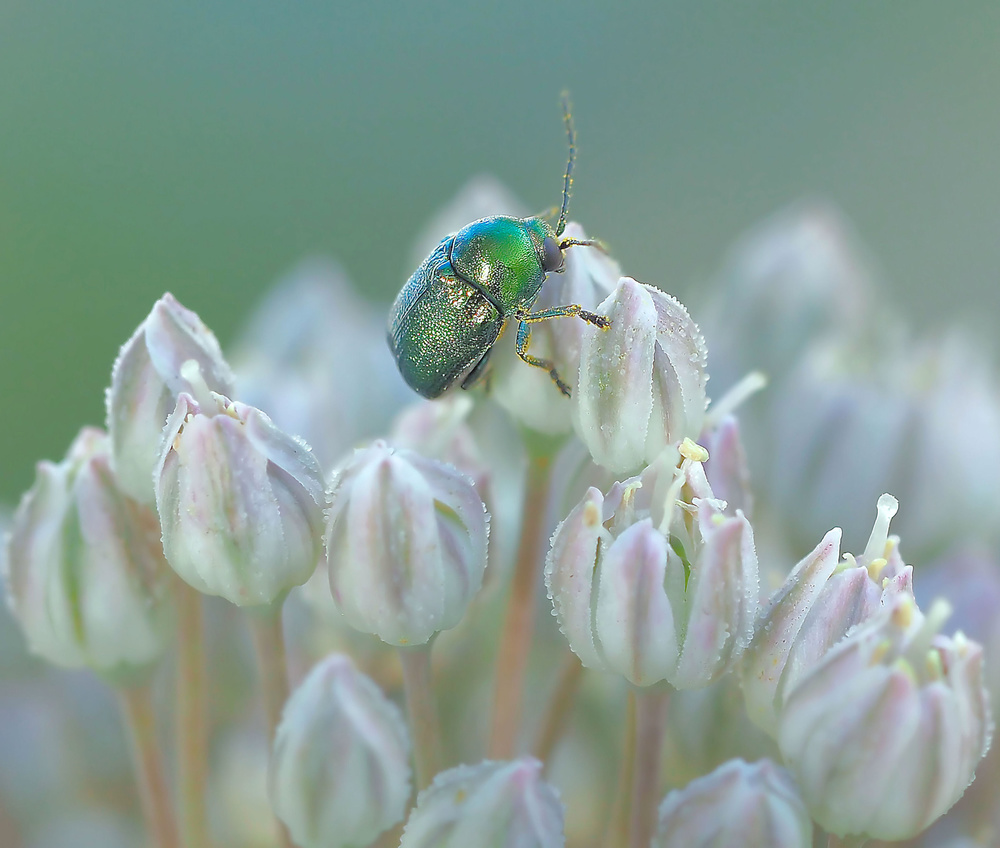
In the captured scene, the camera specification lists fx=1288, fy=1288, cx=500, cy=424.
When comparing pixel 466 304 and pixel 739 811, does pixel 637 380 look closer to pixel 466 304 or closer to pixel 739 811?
pixel 466 304

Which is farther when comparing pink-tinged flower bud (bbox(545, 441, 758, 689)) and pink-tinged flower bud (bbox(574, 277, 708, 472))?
pink-tinged flower bud (bbox(574, 277, 708, 472))

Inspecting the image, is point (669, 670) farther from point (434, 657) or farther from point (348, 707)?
point (434, 657)

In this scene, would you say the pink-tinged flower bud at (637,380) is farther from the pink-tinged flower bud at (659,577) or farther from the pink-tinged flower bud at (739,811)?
the pink-tinged flower bud at (739,811)

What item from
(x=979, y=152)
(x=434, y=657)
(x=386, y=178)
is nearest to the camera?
(x=434, y=657)

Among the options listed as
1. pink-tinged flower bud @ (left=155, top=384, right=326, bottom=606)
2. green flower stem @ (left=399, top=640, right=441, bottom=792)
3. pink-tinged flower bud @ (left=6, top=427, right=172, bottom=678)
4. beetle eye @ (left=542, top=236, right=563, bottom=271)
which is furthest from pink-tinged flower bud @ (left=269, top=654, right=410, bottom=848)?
beetle eye @ (left=542, top=236, right=563, bottom=271)

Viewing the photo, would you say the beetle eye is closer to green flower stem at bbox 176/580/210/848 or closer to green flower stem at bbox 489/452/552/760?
green flower stem at bbox 489/452/552/760

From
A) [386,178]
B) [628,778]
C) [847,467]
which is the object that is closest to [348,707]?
[628,778]
